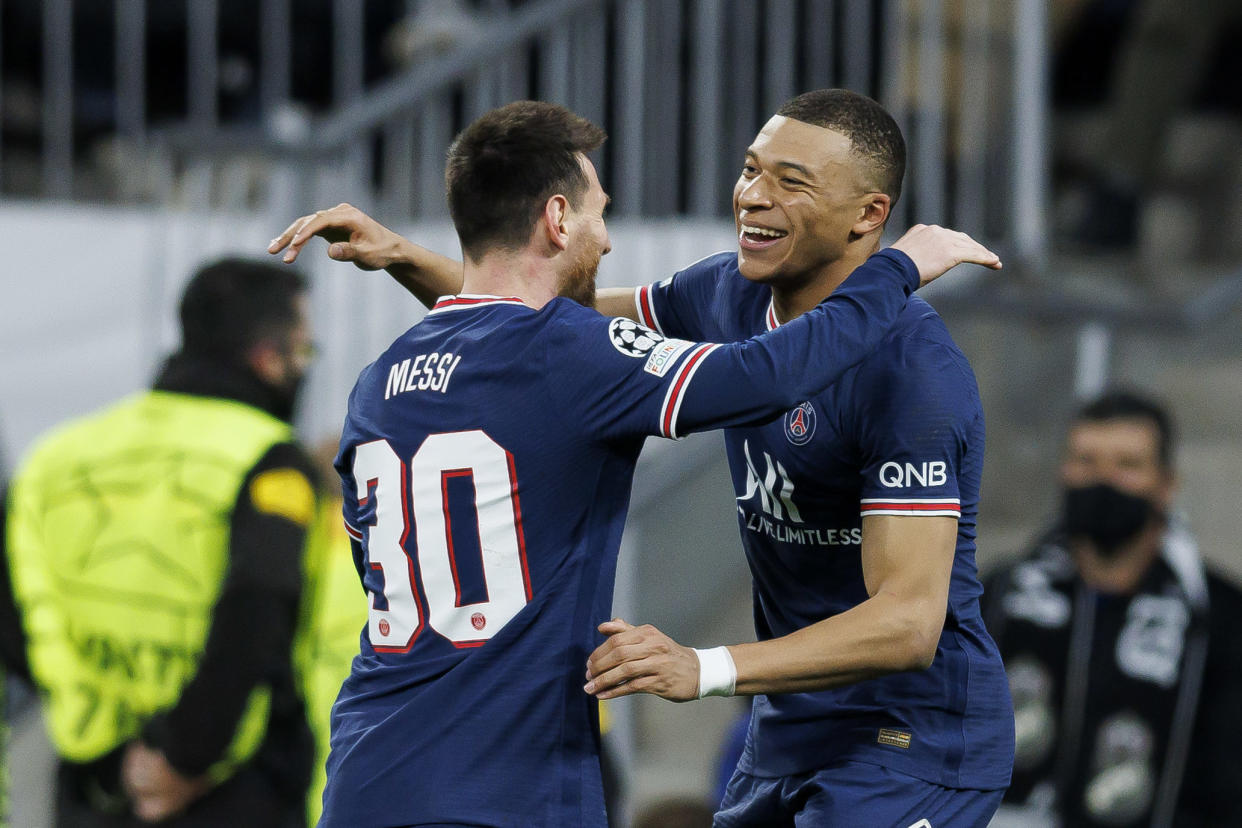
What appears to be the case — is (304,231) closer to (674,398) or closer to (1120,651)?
(674,398)

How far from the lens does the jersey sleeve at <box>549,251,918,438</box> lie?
266 cm

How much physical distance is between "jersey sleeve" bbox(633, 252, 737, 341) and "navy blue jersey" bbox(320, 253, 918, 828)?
0.72 m

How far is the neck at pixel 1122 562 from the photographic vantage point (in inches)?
195

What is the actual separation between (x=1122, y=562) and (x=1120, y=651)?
271 millimetres

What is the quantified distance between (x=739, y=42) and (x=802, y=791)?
4096 millimetres

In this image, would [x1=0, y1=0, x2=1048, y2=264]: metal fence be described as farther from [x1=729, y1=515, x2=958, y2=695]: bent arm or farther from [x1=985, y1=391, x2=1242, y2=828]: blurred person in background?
[x1=729, y1=515, x2=958, y2=695]: bent arm

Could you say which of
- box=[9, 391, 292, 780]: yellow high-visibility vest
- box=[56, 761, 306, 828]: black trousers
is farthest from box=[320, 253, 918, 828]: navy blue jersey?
box=[56, 761, 306, 828]: black trousers

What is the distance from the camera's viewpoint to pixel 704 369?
2.69m

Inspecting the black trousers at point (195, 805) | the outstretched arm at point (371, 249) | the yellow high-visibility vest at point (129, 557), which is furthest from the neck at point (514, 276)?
the black trousers at point (195, 805)

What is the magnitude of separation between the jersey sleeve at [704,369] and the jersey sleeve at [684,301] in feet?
2.38

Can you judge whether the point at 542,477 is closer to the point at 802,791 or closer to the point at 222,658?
the point at 802,791

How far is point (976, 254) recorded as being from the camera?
2.92m

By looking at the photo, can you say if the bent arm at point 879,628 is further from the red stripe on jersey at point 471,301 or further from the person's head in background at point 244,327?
the person's head in background at point 244,327

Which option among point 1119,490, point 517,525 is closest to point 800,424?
point 517,525
